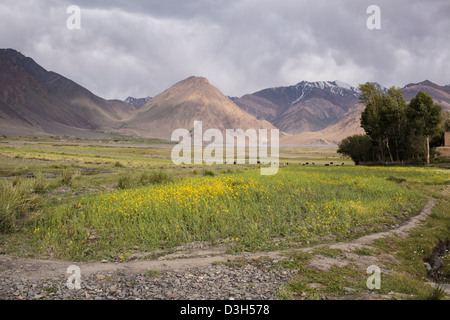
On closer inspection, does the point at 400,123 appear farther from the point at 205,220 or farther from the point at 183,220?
the point at 183,220

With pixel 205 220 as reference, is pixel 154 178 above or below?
above

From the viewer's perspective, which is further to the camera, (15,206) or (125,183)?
(125,183)

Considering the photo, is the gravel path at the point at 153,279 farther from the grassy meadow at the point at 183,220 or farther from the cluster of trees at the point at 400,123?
the cluster of trees at the point at 400,123

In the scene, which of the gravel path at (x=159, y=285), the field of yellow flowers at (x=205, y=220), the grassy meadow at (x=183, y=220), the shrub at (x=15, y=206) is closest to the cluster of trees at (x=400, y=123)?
the grassy meadow at (x=183, y=220)

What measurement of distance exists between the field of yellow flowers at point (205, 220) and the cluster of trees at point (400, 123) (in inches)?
1327

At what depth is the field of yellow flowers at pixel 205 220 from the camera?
10.4 m

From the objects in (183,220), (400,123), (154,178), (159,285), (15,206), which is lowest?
(159,285)

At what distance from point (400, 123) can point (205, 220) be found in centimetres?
4907

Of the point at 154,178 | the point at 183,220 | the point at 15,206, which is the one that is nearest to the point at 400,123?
the point at 154,178

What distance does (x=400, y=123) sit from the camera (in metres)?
50.1

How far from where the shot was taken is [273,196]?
56.5 feet

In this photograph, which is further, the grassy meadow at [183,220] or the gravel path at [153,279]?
the grassy meadow at [183,220]

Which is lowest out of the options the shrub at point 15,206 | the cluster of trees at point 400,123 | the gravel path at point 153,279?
the gravel path at point 153,279

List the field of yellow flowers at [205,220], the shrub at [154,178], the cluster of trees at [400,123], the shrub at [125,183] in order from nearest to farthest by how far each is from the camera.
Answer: the field of yellow flowers at [205,220] < the shrub at [125,183] < the shrub at [154,178] < the cluster of trees at [400,123]
